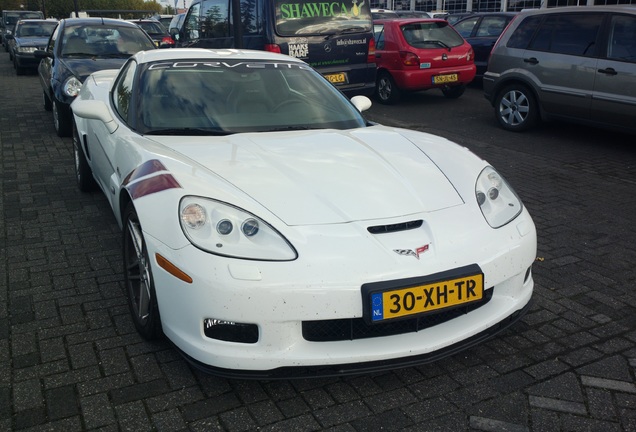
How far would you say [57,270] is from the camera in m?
4.01

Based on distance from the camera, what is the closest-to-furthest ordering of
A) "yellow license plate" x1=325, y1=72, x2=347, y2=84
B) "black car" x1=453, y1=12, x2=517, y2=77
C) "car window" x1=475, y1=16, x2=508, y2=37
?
"yellow license plate" x1=325, y1=72, x2=347, y2=84, "black car" x1=453, y1=12, x2=517, y2=77, "car window" x1=475, y1=16, x2=508, y2=37

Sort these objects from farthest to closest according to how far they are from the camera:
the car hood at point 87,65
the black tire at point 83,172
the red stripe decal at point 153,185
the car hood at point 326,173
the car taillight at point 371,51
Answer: the car taillight at point 371,51 < the car hood at point 87,65 < the black tire at point 83,172 < the red stripe decal at point 153,185 < the car hood at point 326,173

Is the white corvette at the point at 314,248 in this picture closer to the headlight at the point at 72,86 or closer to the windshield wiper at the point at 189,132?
the windshield wiper at the point at 189,132

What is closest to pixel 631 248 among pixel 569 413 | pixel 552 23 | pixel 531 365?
pixel 531 365

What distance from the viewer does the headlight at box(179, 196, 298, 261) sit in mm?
2543

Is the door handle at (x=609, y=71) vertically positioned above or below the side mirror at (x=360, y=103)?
below

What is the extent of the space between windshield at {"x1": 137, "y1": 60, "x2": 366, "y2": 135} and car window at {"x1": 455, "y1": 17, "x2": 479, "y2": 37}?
974cm

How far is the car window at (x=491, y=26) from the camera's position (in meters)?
12.7

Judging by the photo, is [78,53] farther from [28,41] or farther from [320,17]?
[28,41]

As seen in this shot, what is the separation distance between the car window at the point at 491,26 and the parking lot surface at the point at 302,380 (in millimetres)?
8330

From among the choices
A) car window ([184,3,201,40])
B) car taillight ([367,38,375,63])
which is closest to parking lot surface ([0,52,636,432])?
car taillight ([367,38,375,63])

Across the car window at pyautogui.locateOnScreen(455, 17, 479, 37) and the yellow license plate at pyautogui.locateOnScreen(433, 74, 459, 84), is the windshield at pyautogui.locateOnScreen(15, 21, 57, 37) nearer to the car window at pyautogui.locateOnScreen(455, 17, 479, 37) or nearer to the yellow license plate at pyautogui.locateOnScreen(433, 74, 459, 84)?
the car window at pyautogui.locateOnScreen(455, 17, 479, 37)

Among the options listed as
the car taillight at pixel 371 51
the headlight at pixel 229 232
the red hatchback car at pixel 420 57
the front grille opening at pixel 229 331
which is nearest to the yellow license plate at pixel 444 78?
the red hatchback car at pixel 420 57

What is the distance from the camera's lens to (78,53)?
8711mm
